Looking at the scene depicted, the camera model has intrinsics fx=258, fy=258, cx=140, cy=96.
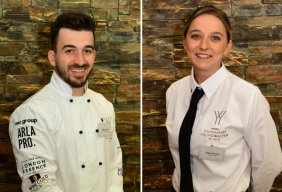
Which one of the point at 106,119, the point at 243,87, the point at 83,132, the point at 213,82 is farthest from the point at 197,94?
the point at 83,132

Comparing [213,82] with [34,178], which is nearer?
[34,178]

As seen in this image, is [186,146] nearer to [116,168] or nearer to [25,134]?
[116,168]

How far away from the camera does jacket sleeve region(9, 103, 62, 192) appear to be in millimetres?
708

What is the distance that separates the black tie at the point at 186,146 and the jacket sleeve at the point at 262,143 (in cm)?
21

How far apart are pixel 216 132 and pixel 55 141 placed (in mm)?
587

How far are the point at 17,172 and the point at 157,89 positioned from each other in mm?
976

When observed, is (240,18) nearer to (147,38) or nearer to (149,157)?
(147,38)

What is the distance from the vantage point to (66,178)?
744 mm

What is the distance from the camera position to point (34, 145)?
2.32 feet

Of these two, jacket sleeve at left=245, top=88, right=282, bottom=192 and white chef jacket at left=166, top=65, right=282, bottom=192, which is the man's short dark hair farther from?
jacket sleeve at left=245, top=88, right=282, bottom=192

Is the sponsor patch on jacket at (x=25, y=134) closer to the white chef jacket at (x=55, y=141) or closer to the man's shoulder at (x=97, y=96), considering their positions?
the white chef jacket at (x=55, y=141)

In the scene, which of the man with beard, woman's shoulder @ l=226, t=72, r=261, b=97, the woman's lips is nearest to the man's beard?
the man with beard

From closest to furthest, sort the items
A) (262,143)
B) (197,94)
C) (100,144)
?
(100,144)
(262,143)
(197,94)

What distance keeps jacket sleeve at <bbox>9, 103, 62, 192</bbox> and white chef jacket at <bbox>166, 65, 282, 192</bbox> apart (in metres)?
0.56
